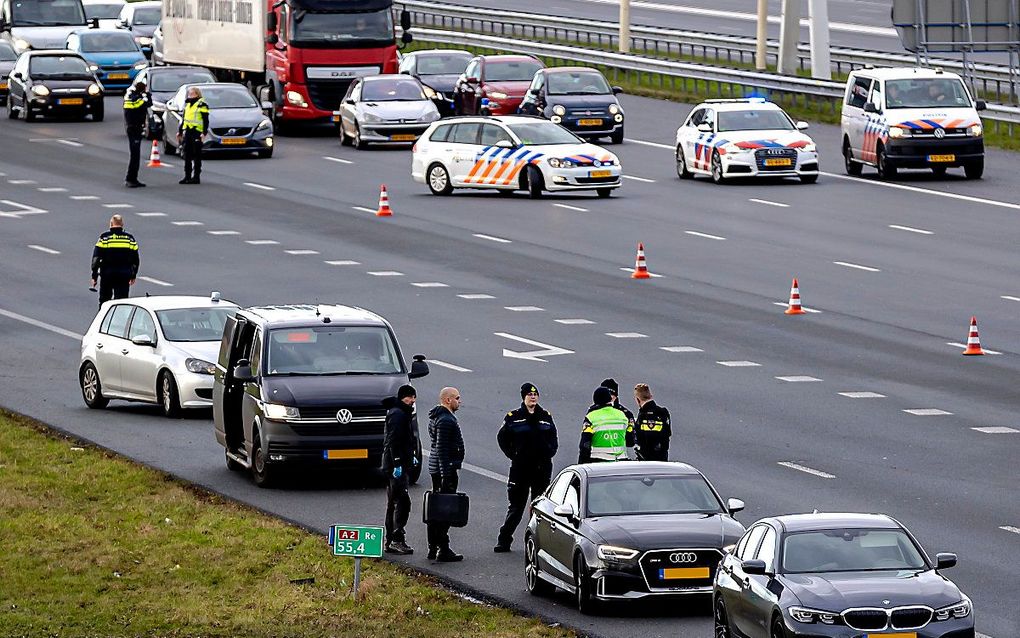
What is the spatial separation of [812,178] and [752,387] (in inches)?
750

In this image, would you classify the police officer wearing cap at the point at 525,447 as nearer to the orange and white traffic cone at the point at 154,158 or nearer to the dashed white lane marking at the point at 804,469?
the dashed white lane marking at the point at 804,469

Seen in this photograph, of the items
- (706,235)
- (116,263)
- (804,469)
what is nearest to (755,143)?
(706,235)

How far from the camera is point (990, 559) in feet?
56.5

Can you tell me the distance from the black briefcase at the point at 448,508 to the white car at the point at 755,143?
88.6ft

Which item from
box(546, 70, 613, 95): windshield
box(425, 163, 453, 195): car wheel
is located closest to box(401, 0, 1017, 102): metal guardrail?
box(546, 70, 613, 95): windshield

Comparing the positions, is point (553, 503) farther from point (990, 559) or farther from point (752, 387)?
point (752, 387)

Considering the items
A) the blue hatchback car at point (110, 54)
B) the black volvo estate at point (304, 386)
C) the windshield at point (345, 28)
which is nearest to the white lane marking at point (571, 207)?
the windshield at point (345, 28)

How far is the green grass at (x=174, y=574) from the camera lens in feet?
51.4

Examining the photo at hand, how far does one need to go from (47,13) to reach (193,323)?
42.4 meters

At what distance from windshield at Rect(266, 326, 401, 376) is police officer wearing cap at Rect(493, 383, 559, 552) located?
324 cm

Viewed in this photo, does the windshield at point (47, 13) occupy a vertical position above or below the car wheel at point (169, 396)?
above

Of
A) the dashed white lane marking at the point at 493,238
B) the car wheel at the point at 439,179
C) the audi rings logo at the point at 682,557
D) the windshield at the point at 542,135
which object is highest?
the windshield at the point at 542,135

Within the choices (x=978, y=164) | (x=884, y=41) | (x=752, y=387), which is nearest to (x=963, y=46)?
(x=978, y=164)

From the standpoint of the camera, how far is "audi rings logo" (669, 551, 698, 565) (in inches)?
617
